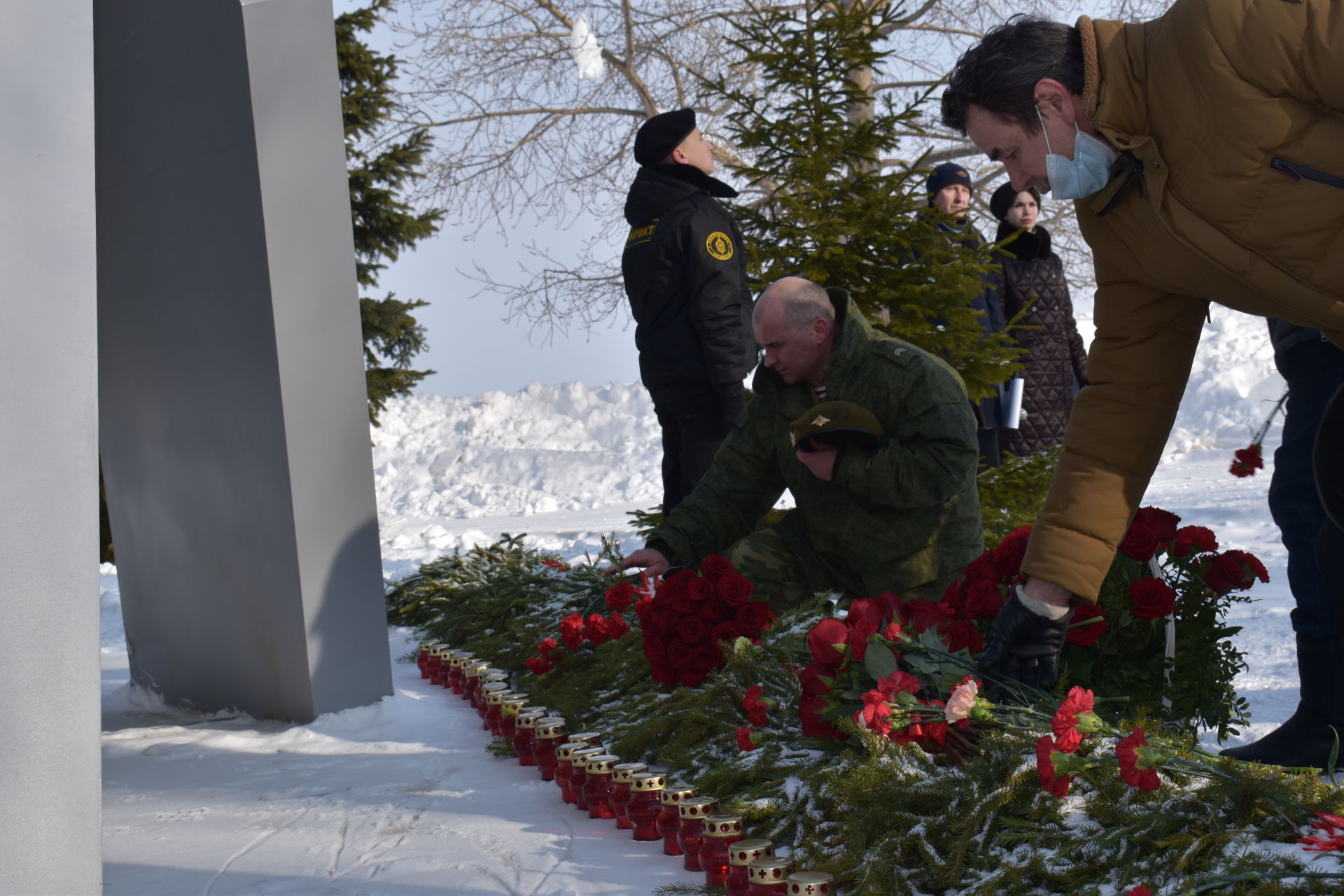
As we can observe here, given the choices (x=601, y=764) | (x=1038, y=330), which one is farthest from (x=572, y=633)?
(x=1038, y=330)

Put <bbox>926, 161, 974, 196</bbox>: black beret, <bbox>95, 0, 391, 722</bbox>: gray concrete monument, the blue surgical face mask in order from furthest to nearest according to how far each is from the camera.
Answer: <bbox>926, 161, 974, 196</bbox>: black beret < <bbox>95, 0, 391, 722</bbox>: gray concrete monument < the blue surgical face mask

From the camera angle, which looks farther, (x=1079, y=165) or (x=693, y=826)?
(x=693, y=826)

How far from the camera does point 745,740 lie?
9.25ft

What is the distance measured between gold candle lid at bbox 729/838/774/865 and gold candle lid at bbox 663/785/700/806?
1.02 ft

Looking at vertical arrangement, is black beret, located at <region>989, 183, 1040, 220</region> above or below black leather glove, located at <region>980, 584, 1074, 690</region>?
above

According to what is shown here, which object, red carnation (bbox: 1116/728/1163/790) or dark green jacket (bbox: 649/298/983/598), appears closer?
red carnation (bbox: 1116/728/1163/790)

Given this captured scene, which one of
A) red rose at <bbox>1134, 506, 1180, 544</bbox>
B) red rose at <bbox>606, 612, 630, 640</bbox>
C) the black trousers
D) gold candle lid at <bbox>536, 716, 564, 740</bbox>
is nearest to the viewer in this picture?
red rose at <bbox>1134, 506, 1180, 544</bbox>

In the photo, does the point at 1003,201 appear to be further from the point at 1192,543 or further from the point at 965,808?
the point at 965,808

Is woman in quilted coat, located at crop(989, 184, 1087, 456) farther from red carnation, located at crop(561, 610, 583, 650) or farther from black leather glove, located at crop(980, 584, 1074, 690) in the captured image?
black leather glove, located at crop(980, 584, 1074, 690)

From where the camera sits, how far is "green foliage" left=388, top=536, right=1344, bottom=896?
75.2 inches

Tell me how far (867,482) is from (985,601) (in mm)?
882

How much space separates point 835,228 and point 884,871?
3.92 m

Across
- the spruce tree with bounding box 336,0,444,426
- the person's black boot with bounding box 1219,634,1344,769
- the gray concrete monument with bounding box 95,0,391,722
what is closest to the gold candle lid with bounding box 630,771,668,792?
the person's black boot with bounding box 1219,634,1344,769

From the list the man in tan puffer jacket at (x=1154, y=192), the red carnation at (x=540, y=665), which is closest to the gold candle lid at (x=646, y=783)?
the man in tan puffer jacket at (x=1154, y=192)
